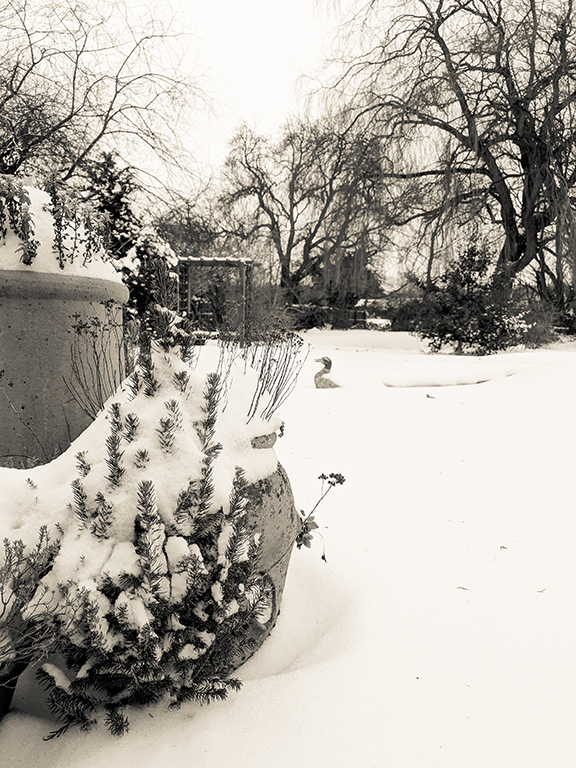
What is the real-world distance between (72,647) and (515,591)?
188cm

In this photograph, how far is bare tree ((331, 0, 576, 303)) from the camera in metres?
11.5

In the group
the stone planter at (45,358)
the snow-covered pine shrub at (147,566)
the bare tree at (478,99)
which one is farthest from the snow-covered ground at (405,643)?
the bare tree at (478,99)

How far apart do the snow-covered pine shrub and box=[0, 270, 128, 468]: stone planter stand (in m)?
0.74

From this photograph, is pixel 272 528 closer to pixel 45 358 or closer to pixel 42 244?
pixel 45 358

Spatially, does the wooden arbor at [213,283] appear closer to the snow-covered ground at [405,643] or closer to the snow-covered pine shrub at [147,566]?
the snow-covered ground at [405,643]

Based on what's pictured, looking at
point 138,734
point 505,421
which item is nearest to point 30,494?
point 138,734

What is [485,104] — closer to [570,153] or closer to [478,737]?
[570,153]

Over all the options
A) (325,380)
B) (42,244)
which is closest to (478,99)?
(325,380)

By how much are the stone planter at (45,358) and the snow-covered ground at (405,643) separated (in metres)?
1.03

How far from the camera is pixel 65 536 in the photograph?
145cm

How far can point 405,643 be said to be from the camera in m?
1.98

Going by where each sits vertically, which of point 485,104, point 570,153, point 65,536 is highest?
point 485,104

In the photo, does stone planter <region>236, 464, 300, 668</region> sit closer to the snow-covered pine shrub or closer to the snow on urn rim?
the snow-covered pine shrub

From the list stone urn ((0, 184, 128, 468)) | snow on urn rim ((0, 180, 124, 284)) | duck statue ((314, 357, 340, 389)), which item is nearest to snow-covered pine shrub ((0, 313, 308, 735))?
stone urn ((0, 184, 128, 468))
